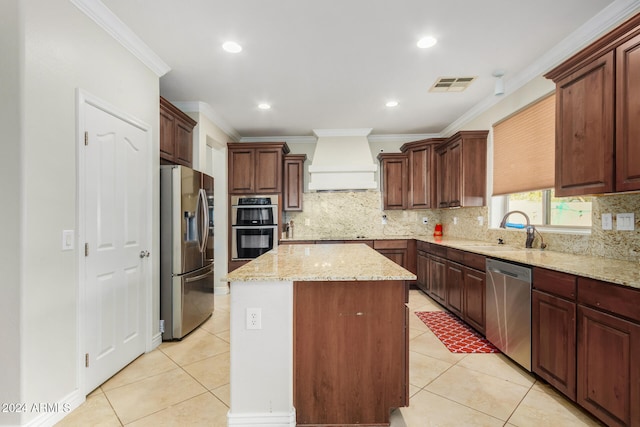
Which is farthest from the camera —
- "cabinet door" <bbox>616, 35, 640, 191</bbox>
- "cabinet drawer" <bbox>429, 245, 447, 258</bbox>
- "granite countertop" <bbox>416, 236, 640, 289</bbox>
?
"cabinet drawer" <bbox>429, 245, 447, 258</bbox>

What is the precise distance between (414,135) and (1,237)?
5.47 metres

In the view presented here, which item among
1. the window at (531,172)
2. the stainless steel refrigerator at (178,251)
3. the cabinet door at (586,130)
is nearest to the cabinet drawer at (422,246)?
the window at (531,172)

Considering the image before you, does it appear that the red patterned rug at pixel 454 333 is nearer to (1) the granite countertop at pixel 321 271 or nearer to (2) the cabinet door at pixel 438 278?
(2) the cabinet door at pixel 438 278

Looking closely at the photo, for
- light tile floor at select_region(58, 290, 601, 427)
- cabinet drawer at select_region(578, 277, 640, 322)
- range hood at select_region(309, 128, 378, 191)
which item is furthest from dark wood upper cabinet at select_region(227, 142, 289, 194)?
cabinet drawer at select_region(578, 277, 640, 322)

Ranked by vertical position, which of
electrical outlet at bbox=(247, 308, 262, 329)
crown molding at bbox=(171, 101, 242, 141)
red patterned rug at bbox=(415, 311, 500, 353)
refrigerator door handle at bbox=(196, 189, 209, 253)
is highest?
crown molding at bbox=(171, 101, 242, 141)

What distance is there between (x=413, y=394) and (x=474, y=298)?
1409mm

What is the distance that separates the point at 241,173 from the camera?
498 centimetres

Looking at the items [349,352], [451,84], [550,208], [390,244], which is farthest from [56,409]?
[451,84]

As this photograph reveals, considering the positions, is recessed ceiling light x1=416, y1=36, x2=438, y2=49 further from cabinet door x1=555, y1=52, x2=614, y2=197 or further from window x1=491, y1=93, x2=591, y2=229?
window x1=491, y1=93, x2=591, y2=229

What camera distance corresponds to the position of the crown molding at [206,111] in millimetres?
3850

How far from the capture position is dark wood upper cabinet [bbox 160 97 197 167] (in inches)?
122

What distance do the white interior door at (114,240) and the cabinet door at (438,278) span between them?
133 inches

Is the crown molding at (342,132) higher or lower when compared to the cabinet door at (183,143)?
higher

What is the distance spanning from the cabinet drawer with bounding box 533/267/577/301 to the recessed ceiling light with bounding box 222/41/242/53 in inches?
118
